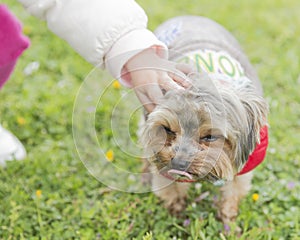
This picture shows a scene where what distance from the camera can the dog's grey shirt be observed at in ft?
9.16

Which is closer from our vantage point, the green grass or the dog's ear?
the dog's ear

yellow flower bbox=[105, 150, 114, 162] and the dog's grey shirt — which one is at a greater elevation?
the dog's grey shirt

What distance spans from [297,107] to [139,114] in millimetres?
1633

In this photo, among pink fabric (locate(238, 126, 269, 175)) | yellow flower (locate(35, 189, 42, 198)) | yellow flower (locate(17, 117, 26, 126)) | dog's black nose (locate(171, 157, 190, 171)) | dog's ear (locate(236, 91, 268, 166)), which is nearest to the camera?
dog's black nose (locate(171, 157, 190, 171))

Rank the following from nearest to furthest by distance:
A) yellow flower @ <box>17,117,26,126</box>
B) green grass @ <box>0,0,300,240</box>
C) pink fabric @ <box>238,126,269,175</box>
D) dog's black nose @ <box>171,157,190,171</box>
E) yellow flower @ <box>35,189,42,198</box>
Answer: dog's black nose @ <box>171,157,190,171</box>, pink fabric @ <box>238,126,269,175</box>, green grass @ <box>0,0,300,240</box>, yellow flower @ <box>35,189,42,198</box>, yellow flower @ <box>17,117,26,126</box>

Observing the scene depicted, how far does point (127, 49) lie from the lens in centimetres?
239

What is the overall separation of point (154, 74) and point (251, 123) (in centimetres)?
56

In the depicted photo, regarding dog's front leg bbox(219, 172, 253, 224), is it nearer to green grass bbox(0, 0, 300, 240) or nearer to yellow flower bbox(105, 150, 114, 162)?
green grass bbox(0, 0, 300, 240)

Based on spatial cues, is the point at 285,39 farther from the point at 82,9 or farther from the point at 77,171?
the point at 82,9

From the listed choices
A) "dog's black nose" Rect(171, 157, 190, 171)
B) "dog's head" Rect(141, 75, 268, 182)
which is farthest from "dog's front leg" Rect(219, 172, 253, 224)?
"dog's black nose" Rect(171, 157, 190, 171)

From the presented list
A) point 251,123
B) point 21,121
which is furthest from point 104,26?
point 21,121

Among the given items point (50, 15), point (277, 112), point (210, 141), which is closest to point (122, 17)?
point (50, 15)

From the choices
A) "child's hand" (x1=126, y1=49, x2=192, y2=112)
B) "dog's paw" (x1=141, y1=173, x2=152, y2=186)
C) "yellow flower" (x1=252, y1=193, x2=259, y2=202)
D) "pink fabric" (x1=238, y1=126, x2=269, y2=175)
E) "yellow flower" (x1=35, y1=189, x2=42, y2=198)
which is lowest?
"yellow flower" (x1=35, y1=189, x2=42, y2=198)

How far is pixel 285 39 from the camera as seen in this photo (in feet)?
16.3
